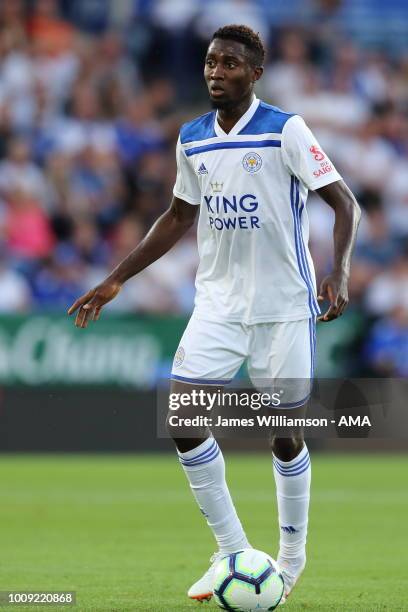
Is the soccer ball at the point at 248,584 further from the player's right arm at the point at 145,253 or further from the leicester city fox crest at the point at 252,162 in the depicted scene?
the leicester city fox crest at the point at 252,162

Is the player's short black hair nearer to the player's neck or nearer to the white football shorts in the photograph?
the player's neck

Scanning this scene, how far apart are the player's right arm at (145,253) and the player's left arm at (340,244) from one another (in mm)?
787

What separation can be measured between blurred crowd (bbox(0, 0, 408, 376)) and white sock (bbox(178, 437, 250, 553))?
8.26m

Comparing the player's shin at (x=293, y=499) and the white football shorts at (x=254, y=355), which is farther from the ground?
the white football shorts at (x=254, y=355)

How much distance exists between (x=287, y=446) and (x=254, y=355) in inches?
17.9

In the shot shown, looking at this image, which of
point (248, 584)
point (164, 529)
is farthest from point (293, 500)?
point (164, 529)

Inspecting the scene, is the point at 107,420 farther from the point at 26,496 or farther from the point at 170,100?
the point at 170,100

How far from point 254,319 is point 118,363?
8174mm

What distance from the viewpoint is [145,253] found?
662 cm

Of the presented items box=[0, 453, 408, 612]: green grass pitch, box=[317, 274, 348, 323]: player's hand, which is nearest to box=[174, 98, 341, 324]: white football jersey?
box=[317, 274, 348, 323]: player's hand

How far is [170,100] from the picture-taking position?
1769 cm

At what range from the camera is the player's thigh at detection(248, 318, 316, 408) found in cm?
629

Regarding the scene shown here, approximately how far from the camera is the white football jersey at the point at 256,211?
6.21m

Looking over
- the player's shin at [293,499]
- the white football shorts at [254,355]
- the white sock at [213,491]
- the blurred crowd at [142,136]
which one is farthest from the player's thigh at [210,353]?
the blurred crowd at [142,136]
